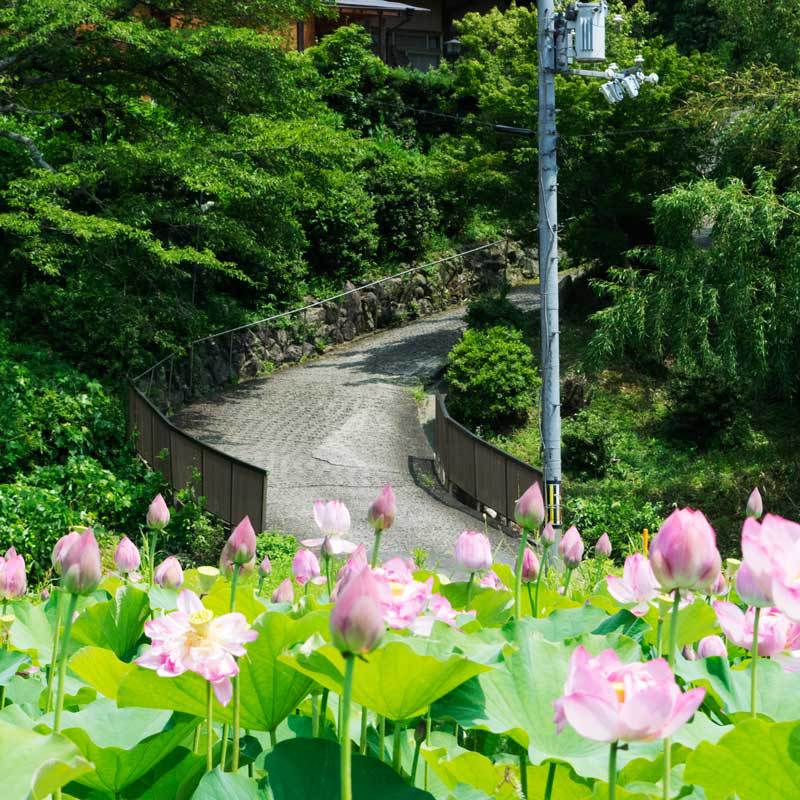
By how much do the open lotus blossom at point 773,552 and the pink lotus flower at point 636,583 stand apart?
482 millimetres

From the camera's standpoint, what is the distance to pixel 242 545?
1911mm

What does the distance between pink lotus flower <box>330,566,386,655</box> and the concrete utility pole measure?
1163 cm

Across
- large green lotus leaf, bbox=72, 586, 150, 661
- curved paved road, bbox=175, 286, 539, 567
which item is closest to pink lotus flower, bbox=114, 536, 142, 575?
large green lotus leaf, bbox=72, 586, 150, 661

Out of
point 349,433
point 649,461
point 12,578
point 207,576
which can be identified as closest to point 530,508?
point 207,576

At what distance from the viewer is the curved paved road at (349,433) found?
15133mm

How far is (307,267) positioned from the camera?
24.9 m

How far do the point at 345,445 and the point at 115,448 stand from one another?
408 cm

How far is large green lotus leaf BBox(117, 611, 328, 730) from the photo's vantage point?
152 cm

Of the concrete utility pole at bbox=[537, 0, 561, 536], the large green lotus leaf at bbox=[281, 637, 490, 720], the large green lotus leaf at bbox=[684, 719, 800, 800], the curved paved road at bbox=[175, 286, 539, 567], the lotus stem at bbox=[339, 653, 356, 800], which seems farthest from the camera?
the curved paved road at bbox=[175, 286, 539, 567]

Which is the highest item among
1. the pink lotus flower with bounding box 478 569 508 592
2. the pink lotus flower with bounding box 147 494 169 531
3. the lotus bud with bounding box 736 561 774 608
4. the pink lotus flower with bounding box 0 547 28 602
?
the lotus bud with bounding box 736 561 774 608

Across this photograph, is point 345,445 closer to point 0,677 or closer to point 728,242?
point 728,242

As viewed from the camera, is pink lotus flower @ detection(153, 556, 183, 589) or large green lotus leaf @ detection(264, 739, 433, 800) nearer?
large green lotus leaf @ detection(264, 739, 433, 800)

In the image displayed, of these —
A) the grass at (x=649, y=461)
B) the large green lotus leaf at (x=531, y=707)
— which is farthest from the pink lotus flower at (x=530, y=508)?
the grass at (x=649, y=461)

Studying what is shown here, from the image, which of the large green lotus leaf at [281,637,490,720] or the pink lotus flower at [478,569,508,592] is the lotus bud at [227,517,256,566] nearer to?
the large green lotus leaf at [281,637,490,720]
